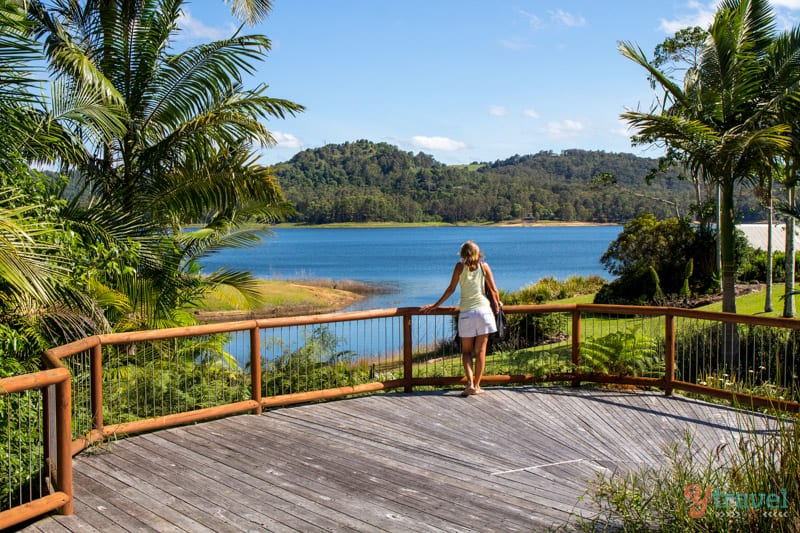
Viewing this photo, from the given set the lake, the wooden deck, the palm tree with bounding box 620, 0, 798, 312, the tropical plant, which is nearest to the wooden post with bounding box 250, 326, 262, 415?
the wooden deck

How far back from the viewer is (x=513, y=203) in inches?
5330

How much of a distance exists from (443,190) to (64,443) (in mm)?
138423

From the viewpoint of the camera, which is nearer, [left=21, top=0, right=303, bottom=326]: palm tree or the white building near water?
[left=21, top=0, right=303, bottom=326]: palm tree

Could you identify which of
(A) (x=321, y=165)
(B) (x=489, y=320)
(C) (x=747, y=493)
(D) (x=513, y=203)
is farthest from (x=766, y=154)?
(A) (x=321, y=165)

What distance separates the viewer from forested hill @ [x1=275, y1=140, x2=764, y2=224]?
128m

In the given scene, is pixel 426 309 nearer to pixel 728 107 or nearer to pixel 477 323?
pixel 477 323

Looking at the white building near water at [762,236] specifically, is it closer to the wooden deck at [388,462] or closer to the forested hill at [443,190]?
the wooden deck at [388,462]

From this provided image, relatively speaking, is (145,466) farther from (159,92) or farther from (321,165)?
(321,165)

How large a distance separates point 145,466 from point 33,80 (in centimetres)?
346

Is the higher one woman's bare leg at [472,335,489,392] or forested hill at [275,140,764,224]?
forested hill at [275,140,764,224]

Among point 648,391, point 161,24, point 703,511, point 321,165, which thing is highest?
point 321,165

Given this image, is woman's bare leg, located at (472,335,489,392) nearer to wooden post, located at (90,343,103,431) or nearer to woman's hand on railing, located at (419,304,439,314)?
woman's hand on railing, located at (419,304,439,314)

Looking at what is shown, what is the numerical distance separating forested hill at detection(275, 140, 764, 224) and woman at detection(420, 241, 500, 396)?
102 meters

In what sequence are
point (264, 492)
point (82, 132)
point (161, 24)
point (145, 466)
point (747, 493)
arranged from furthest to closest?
point (161, 24) < point (82, 132) < point (145, 466) < point (264, 492) < point (747, 493)
